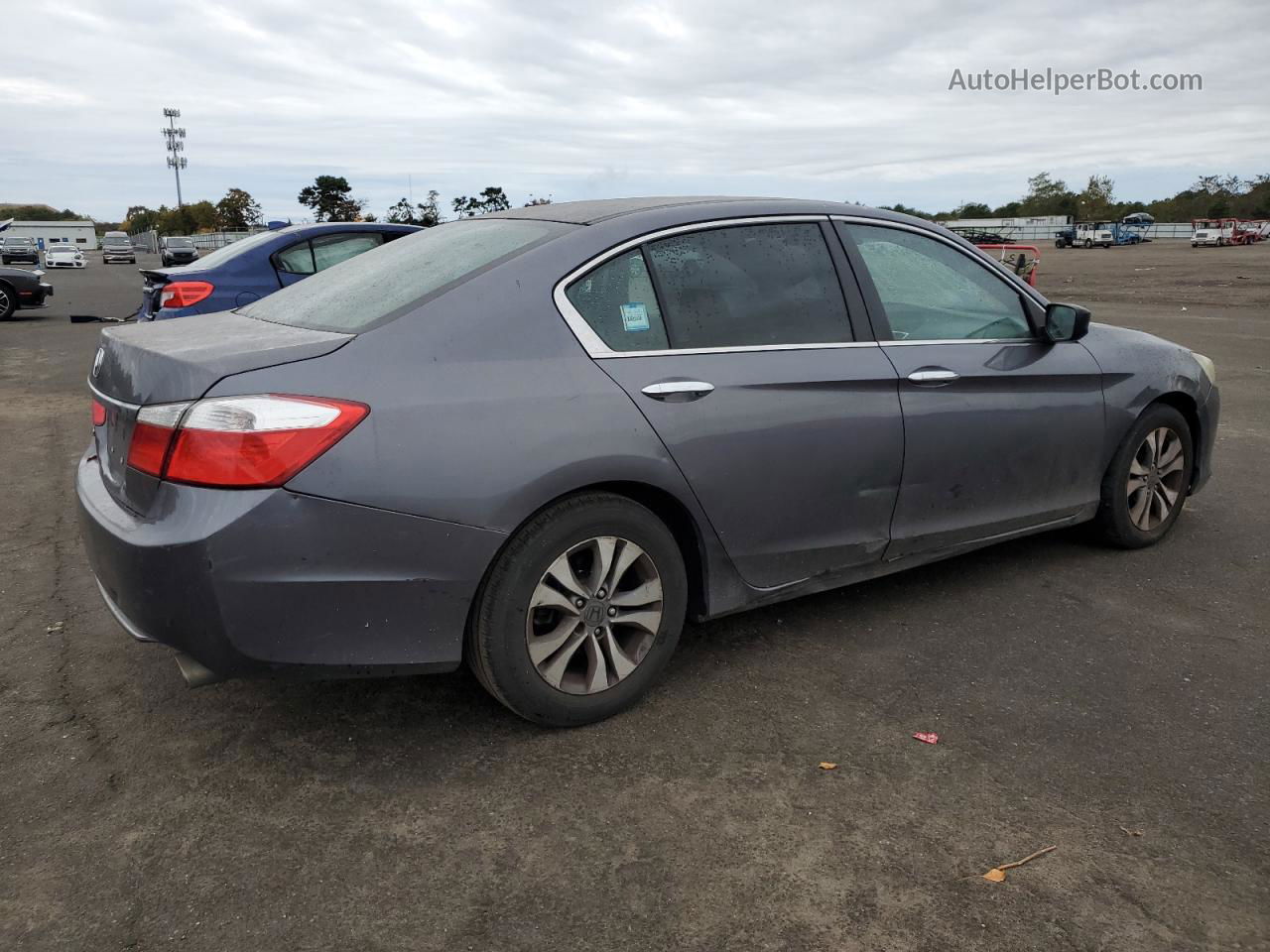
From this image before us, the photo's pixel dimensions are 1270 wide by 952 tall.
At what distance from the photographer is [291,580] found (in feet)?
8.80

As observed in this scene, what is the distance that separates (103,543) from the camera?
2939 millimetres

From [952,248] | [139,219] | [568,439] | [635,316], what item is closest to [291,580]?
[568,439]

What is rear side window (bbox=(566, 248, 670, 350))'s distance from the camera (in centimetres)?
324

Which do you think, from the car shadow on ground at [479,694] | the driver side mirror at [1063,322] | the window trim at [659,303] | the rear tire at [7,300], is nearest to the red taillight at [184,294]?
the car shadow on ground at [479,694]

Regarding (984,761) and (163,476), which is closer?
(163,476)

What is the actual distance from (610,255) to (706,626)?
1548 millimetres

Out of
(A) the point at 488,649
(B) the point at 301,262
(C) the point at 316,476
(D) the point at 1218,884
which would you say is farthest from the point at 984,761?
(B) the point at 301,262

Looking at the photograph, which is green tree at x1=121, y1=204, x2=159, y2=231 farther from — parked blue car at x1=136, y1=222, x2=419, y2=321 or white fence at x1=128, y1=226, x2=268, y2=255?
parked blue car at x1=136, y1=222, x2=419, y2=321

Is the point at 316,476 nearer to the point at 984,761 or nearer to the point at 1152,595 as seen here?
the point at 984,761

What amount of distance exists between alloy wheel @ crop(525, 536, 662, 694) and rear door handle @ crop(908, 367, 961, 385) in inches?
Result: 52.1

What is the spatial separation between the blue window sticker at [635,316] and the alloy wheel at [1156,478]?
105 inches

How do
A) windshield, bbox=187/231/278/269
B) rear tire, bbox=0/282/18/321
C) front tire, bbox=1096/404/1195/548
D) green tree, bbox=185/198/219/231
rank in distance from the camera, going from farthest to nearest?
green tree, bbox=185/198/219/231 → rear tire, bbox=0/282/18/321 → windshield, bbox=187/231/278/269 → front tire, bbox=1096/404/1195/548

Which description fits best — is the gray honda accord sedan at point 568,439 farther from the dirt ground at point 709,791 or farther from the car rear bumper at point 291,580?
the dirt ground at point 709,791

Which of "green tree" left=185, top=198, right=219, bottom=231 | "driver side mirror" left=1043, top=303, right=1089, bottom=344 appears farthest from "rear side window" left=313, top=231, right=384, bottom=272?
"green tree" left=185, top=198, right=219, bottom=231
